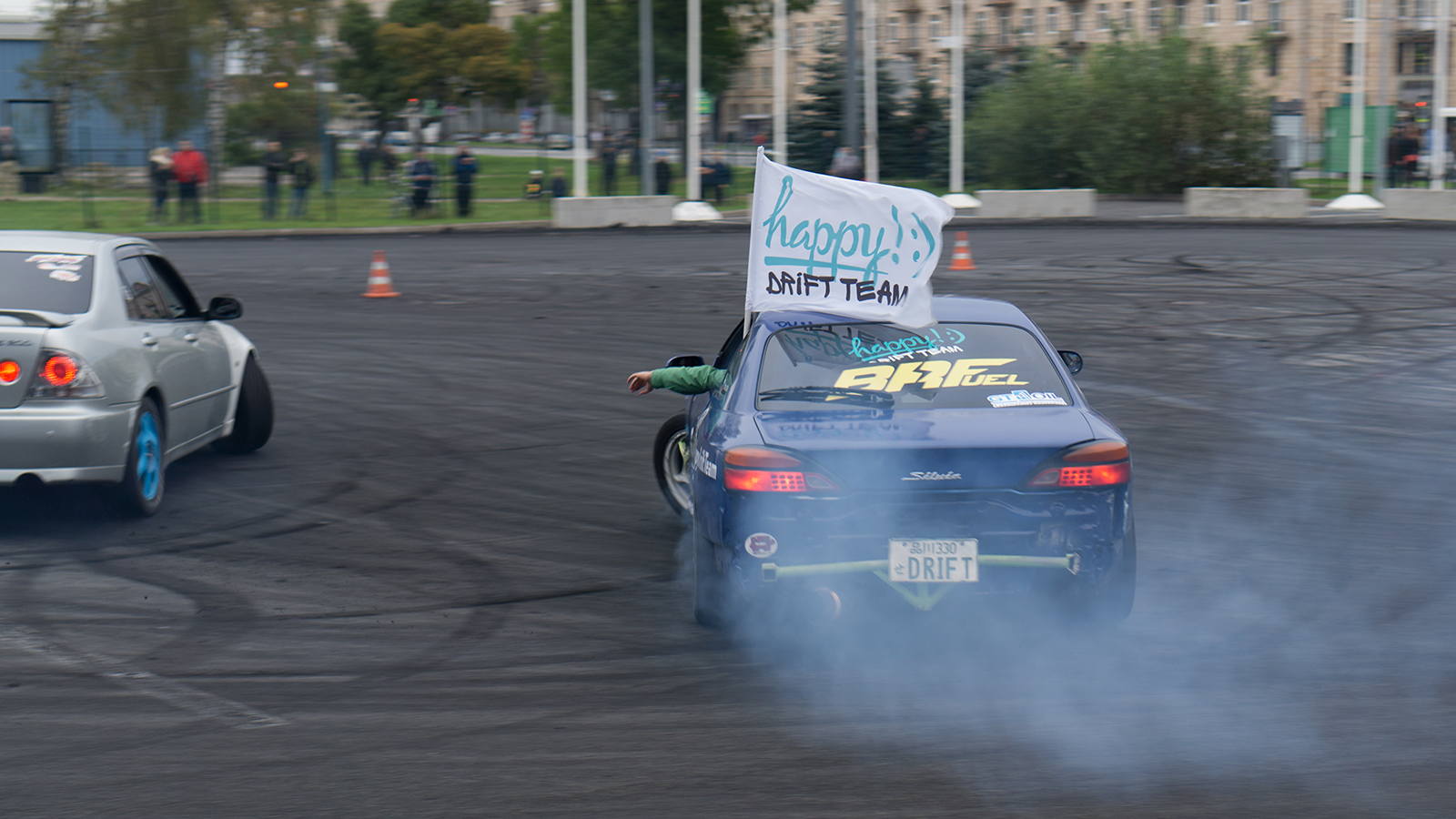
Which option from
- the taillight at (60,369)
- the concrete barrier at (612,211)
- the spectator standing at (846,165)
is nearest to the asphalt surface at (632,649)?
the taillight at (60,369)

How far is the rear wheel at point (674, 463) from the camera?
308 inches

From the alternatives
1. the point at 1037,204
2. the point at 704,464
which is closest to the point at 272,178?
the point at 1037,204

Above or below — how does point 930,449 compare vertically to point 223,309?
below

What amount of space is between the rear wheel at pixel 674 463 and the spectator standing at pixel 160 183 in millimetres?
28495

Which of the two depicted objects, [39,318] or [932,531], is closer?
[932,531]

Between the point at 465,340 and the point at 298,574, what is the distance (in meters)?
8.46

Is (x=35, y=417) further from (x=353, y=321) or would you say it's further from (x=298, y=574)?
(x=353, y=321)

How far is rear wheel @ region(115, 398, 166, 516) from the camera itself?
7480 millimetres

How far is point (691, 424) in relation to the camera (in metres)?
7.18

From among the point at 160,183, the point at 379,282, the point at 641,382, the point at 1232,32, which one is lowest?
the point at 379,282

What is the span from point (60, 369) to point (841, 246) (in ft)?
12.5

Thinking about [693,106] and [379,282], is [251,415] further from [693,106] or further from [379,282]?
[693,106]

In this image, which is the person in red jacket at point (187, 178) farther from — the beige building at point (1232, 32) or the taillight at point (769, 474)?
the taillight at point (769, 474)

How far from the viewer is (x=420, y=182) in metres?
35.0
